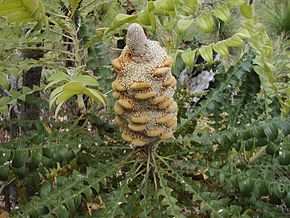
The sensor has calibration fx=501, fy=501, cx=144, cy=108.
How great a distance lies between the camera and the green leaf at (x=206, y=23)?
1.13 meters

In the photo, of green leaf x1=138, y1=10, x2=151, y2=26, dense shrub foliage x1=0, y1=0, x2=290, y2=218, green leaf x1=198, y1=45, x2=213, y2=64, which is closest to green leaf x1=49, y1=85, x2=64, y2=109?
dense shrub foliage x1=0, y1=0, x2=290, y2=218

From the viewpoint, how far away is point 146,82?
111cm

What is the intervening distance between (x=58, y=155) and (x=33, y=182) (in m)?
0.26

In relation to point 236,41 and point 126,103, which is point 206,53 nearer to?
point 236,41

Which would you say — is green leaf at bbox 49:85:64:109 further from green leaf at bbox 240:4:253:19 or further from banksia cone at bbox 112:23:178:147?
green leaf at bbox 240:4:253:19

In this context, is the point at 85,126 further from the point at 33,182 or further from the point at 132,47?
the point at 132,47

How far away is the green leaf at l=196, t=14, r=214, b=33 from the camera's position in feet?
3.72

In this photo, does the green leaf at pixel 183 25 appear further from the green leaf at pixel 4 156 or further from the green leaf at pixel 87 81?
the green leaf at pixel 4 156

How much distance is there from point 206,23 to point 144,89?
0.69 feet

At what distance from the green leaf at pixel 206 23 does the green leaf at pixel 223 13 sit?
23mm

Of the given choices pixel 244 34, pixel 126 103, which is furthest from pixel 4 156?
pixel 244 34

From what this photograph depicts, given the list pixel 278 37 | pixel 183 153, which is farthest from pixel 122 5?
pixel 278 37

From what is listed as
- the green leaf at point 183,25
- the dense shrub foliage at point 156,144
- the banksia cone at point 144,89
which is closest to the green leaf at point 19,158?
the dense shrub foliage at point 156,144

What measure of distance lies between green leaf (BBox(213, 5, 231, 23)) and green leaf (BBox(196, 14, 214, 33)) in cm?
2
